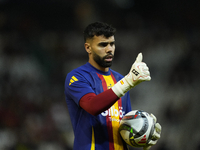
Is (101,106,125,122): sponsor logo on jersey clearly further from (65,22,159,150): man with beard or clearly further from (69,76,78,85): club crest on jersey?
(69,76,78,85): club crest on jersey

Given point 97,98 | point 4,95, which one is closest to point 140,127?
point 97,98

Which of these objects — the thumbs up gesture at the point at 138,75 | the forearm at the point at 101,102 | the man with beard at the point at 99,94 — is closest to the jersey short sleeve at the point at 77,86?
the man with beard at the point at 99,94

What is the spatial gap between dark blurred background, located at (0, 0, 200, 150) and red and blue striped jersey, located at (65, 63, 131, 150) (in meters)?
2.17

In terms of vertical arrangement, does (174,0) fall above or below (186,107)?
above

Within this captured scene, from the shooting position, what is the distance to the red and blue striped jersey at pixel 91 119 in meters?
1.97

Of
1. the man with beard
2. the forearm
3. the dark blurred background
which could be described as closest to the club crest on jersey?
the man with beard

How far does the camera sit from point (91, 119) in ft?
6.57

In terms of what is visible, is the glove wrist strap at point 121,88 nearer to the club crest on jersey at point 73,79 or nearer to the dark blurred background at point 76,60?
the club crest on jersey at point 73,79

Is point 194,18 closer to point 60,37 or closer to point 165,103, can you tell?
point 165,103

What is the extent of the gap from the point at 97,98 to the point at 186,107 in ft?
10.3

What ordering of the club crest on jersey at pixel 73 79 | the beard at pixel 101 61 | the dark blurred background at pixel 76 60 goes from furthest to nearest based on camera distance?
the dark blurred background at pixel 76 60, the beard at pixel 101 61, the club crest on jersey at pixel 73 79

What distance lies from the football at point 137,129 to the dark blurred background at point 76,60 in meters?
2.36

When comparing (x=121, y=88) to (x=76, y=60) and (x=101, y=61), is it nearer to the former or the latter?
(x=101, y=61)

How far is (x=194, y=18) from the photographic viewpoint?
15.4 ft
